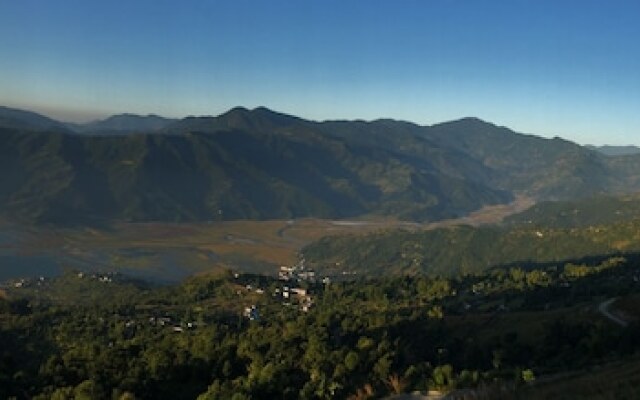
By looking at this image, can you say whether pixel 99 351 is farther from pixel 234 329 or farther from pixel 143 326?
pixel 143 326

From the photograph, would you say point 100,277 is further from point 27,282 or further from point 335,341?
point 335,341

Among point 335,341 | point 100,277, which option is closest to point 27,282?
point 100,277

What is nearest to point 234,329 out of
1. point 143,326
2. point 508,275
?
point 143,326

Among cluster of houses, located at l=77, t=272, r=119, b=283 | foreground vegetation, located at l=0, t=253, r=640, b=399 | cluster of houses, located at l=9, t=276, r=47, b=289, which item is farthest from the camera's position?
cluster of houses, located at l=9, t=276, r=47, b=289

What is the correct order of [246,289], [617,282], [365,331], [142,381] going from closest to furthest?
[142,381] < [365,331] < [617,282] < [246,289]

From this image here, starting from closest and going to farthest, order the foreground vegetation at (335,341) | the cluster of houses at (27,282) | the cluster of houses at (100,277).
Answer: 1. the foreground vegetation at (335,341)
2. the cluster of houses at (100,277)
3. the cluster of houses at (27,282)

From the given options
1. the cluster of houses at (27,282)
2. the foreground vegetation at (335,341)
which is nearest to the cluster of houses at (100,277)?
the cluster of houses at (27,282)

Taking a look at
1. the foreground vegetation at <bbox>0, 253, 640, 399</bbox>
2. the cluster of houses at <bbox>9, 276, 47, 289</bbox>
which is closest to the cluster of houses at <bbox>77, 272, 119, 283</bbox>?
the cluster of houses at <bbox>9, 276, 47, 289</bbox>

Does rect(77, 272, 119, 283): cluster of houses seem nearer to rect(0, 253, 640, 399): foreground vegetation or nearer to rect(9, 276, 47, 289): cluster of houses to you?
rect(9, 276, 47, 289): cluster of houses

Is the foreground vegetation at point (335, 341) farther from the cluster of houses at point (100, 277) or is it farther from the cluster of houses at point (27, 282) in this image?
the cluster of houses at point (27, 282)
